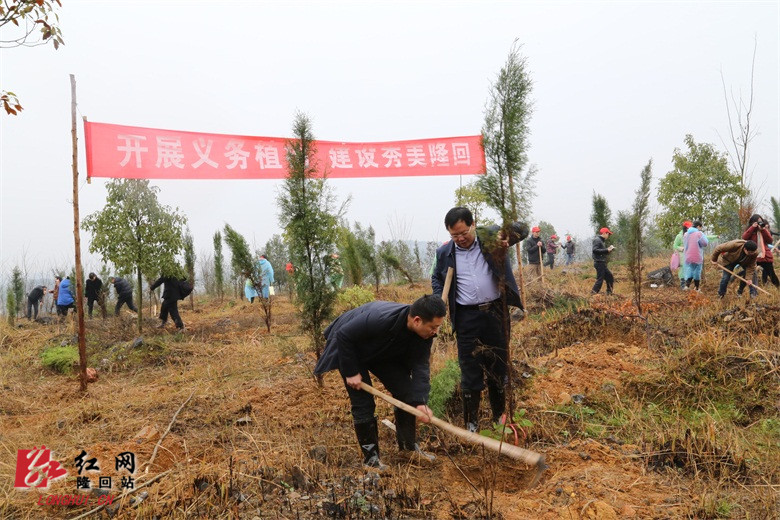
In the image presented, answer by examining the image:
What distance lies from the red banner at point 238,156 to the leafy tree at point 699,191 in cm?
587

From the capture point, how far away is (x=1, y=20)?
9.83 feet

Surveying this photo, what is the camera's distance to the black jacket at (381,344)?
3.09 meters

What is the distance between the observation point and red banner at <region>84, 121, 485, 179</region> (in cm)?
841

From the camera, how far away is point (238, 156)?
10.1 m

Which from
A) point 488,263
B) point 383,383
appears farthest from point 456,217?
point 383,383

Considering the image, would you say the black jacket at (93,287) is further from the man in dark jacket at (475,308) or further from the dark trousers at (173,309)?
the man in dark jacket at (475,308)

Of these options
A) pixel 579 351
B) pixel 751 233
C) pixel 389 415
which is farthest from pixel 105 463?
pixel 751 233

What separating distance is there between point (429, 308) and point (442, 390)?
136 cm

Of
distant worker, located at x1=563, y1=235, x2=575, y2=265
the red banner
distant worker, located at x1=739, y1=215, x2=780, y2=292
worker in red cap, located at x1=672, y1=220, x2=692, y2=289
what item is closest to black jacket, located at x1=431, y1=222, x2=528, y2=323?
the red banner

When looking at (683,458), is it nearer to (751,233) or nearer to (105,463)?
(105,463)

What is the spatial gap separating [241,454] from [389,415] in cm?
126

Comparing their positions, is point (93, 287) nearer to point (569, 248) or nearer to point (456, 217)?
point (456, 217)

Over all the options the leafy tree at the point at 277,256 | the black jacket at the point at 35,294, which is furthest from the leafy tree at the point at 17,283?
the leafy tree at the point at 277,256

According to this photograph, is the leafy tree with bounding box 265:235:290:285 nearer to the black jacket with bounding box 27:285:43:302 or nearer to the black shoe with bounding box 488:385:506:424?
the black jacket with bounding box 27:285:43:302
